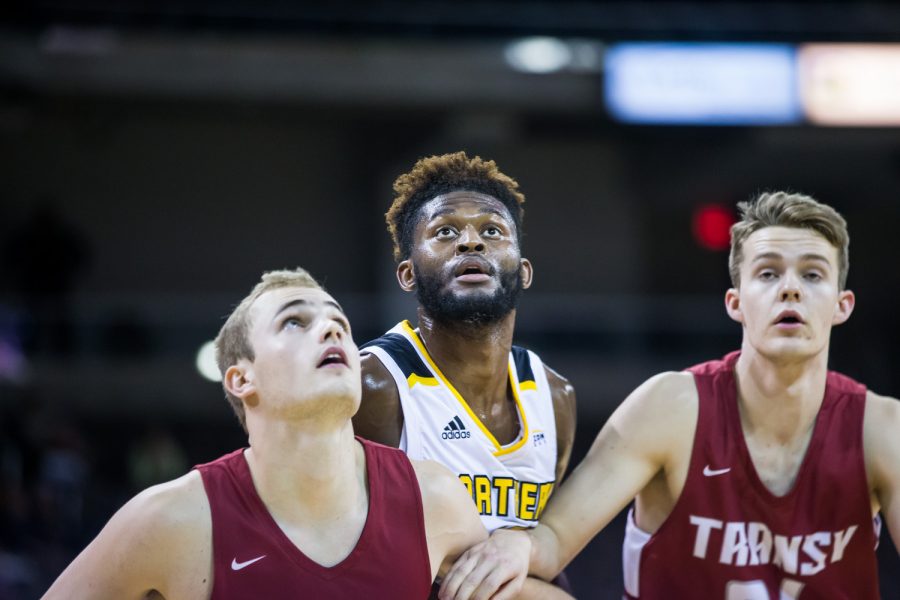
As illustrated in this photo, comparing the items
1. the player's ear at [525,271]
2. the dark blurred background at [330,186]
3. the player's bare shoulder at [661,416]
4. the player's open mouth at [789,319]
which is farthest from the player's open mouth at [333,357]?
the dark blurred background at [330,186]

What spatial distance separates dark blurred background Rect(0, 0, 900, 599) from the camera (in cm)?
1293

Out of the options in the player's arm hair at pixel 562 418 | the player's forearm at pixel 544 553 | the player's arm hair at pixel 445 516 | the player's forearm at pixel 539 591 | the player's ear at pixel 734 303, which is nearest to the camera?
the player's arm hair at pixel 445 516

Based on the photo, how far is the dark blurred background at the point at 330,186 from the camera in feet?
42.4

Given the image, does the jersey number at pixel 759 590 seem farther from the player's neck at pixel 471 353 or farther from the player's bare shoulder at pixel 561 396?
the player's neck at pixel 471 353

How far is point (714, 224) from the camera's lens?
52.1 feet

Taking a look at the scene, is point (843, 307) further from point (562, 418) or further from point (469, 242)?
point (469, 242)

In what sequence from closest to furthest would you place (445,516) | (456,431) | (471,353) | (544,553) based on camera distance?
(445,516) < (544,553) < (456,431) < (471,353)

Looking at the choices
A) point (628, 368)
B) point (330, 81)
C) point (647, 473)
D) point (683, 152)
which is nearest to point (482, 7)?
point (330, 81)

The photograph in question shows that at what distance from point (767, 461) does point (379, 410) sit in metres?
1.32

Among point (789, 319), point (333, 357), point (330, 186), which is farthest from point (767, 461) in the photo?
point (330, 186)

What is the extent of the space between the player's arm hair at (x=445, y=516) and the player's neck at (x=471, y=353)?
500mm

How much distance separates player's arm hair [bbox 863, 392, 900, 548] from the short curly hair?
4.39 ft

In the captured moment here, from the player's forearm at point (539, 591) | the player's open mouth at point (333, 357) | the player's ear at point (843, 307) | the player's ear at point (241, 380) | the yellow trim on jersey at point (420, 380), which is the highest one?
the player's ear at point (843, 307)

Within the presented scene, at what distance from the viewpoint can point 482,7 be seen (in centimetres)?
1348
